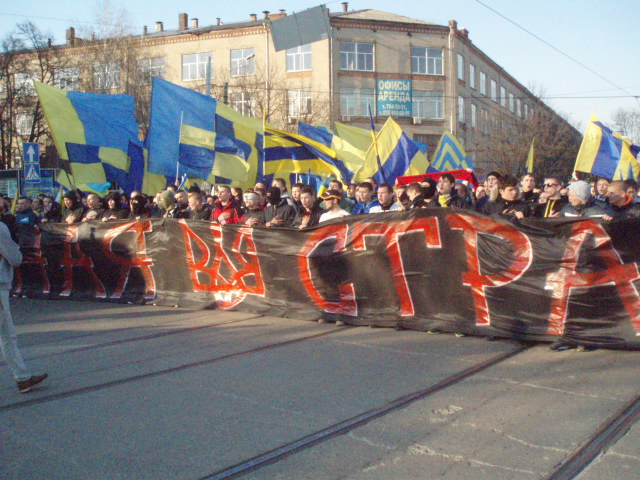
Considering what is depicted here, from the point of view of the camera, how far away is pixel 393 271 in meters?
8.31

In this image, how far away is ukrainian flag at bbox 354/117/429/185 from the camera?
14.4 m

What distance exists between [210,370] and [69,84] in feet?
112

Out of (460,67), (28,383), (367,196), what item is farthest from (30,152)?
(460,67)

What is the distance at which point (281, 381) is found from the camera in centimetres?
588

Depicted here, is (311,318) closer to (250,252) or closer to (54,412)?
(250,252)

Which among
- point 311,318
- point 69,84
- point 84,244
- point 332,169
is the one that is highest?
point 69,84

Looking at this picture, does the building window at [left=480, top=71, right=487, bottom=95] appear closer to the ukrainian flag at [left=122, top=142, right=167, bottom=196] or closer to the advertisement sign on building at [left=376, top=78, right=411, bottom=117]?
the advertisement sign on building at [left=376, top=78, right=411, bottom=117]

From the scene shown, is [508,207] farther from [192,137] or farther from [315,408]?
[192,137]

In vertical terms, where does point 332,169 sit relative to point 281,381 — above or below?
above

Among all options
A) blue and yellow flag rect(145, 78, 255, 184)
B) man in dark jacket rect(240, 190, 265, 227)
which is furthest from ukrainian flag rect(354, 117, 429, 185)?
man in dark jacket rect(240, 190, 265, 227)

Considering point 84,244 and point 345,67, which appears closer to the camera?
point 84,244

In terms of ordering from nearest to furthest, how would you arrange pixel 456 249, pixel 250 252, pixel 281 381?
pixel 281 381 < pixel 456 249 < pixel 250 252

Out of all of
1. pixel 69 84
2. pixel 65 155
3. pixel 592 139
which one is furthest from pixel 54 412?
pixel 69 84

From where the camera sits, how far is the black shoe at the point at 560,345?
274 inches
